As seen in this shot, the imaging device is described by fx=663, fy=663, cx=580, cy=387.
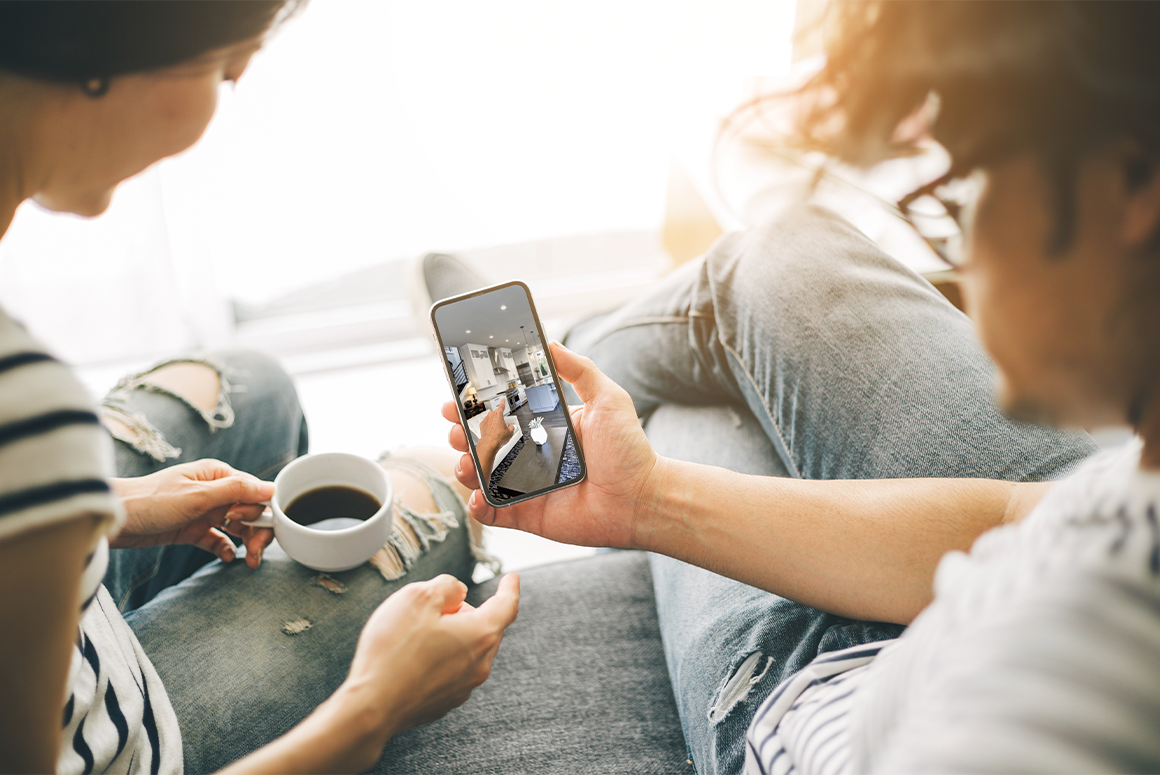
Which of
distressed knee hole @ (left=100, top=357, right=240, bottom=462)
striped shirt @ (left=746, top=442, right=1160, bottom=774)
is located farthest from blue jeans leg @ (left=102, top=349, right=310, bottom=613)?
striped shirt @ (left=746, top=442, right=1160, bottom=774)

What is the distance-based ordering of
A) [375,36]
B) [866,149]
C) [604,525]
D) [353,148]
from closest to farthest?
[866,149], [604,525], [375,36], [353,148]

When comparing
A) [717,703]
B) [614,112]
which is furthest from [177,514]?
[614,112]

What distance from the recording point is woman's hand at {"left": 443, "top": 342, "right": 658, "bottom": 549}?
2.31 ft

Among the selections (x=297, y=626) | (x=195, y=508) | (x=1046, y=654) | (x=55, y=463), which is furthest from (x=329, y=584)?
(x=1046, y=654)

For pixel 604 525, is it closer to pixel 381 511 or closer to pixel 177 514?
pixel 381 511

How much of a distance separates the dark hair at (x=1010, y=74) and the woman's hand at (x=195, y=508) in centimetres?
64

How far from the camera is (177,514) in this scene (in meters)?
0.66

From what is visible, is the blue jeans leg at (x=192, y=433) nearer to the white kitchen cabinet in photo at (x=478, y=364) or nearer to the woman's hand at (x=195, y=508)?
the woman's hand at (x=195, y=508)

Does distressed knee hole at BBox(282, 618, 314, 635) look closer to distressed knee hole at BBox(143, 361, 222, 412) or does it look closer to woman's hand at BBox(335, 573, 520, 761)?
woman's hand at BBox(335, 573, 520, 761)

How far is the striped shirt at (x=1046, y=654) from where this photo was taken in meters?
0.30

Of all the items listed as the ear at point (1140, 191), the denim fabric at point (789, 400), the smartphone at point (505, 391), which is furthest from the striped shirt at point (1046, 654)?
the smartphone at point (505, 391)

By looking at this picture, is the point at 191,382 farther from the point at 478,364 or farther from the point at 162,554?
the point at 478,364

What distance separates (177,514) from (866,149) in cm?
68

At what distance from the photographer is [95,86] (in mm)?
408
